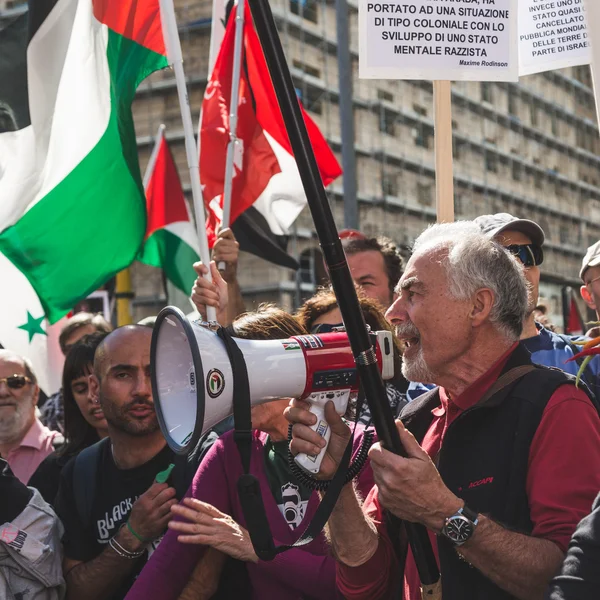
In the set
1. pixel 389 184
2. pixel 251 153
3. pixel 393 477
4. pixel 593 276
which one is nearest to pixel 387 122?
pixel 389 184

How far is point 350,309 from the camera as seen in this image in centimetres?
184

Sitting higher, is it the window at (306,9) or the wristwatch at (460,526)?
the window at (306,9)

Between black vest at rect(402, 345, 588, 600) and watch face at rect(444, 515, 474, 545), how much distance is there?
0.10 m

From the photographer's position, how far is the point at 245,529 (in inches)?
113

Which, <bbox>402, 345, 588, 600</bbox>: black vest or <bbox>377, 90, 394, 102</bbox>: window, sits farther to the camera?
<bbox>377, 90, 394, 102</bbox>: window

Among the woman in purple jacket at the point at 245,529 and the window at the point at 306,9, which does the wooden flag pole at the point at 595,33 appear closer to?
the woman in purple jacket at the point at 245,529

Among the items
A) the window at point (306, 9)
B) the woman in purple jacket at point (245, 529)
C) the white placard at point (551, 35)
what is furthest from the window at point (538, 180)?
the woman in purple jacket at point (245, 529)

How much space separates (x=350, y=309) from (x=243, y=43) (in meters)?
4.00

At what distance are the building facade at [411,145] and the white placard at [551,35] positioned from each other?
13.8 m

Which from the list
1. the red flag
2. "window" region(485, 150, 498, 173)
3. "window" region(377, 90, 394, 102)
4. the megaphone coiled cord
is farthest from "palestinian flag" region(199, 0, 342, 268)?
"window" region(485, 150, 498, 173)

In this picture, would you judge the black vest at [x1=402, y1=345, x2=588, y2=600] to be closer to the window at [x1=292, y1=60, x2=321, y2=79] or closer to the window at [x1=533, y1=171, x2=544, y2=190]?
the window at [x1=292, y1=60, x2=321, y2=79]

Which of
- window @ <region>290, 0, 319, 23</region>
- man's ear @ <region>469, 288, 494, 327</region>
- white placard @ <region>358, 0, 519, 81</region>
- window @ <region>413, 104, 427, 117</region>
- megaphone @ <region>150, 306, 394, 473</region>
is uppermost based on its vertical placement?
window @ <region>290, 0, 319, 23</region>

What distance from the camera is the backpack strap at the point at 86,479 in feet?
10.8

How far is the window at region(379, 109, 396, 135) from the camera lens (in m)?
33.4
